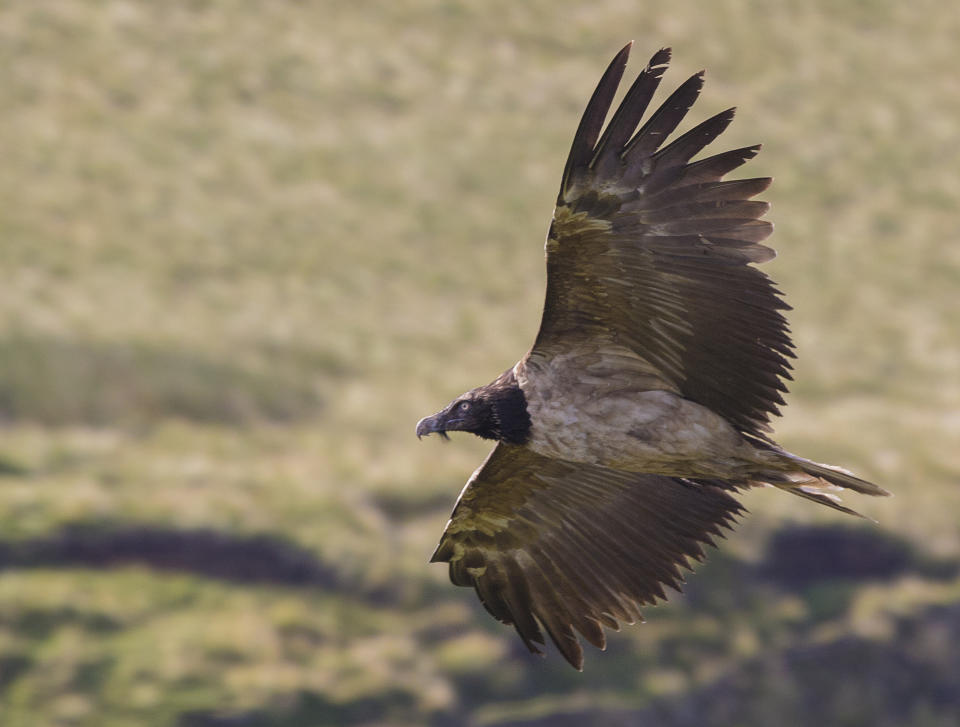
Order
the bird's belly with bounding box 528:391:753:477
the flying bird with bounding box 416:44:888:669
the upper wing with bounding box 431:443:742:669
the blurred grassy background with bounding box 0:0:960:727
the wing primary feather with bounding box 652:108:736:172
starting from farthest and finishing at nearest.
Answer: the blurred grassy background with bounding box 0:0:960:727
the upper wing with bounding box 431:443:742:669
the bird's belly with bounding box 528:391:753:477
the flying bird with bounding box 416:44:888:669
the wing primary feather with bounding box 652:108:736:172

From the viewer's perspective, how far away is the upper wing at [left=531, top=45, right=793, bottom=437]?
279 inches

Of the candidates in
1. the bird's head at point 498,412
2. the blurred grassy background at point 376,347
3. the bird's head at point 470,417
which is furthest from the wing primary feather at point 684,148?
the blurred grassy background at point 376,347

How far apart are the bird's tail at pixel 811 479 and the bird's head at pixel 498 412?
147cm

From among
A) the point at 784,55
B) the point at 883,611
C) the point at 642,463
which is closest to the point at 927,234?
the point at 784,55

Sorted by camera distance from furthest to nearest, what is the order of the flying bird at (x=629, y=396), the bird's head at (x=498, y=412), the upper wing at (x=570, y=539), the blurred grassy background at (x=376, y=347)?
the blurred grassy background at (x=376, y=347) < the upper wing at (x=570, y=539) < the bird's head at (x=498, y=412) < the flying bird at (x=629, y=396)

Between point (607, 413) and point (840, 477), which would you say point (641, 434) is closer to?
point (607, 413)

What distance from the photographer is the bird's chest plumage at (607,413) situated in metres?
7.98

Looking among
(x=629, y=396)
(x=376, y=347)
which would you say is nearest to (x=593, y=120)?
(x=629, y=396)

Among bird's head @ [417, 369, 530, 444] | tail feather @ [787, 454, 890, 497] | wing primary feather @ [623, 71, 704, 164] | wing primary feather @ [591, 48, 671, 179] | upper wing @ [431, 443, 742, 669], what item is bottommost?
tail feather @ [787, 454, 890, 497]

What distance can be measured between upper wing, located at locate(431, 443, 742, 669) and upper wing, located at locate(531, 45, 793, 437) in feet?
3.67

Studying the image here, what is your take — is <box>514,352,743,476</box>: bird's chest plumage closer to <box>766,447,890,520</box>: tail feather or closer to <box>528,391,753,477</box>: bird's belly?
<box>528,391,753,477</box>: bird's belly

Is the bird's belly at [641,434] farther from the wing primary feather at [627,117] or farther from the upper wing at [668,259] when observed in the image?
the wing primary feather at [627,117]

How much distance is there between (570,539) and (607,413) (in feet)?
4.51

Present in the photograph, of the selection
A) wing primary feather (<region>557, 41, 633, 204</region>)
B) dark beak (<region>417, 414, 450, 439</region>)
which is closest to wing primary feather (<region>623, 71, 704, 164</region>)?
wing primary feather (<region>557, 41, 633, 204</region>)
